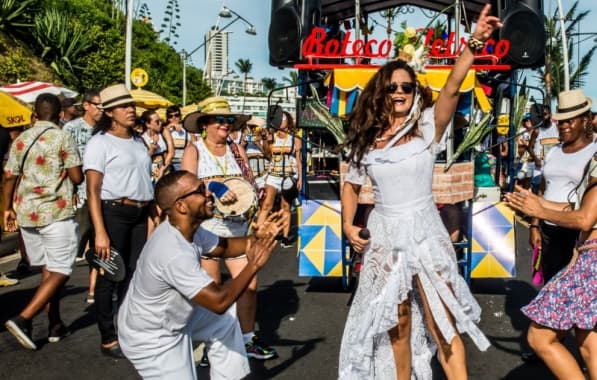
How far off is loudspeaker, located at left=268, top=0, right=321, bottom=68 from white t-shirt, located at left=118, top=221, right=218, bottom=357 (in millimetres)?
4357

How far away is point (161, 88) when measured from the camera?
131ft

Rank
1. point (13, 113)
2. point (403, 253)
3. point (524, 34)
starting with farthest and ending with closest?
point (13, 113), point (524, 34), point (403, 253)

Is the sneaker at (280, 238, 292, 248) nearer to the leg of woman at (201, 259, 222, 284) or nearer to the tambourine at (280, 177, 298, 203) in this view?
the tambourine at (280, 177, 298, 203)

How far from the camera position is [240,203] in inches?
177

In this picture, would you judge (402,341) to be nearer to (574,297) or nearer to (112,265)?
(574,297)

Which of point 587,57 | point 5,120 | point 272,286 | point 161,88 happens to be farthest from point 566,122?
point 161,88

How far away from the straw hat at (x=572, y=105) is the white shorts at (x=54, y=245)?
144 inches

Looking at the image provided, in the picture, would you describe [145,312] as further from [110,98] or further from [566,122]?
[566,122]

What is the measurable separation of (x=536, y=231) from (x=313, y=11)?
12.9ft

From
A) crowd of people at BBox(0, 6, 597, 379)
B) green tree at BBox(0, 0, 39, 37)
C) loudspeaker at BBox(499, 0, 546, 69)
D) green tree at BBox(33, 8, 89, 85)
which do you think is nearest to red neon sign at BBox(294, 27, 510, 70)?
loudspeaker at BBox(499, 0, 546, 69)

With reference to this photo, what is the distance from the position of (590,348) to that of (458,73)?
151 cm

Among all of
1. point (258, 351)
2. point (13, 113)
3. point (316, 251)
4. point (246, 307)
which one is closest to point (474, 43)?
point (246, 307)

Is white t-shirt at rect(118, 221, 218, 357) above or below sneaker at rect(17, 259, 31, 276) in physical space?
above

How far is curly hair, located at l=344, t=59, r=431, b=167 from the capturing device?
3.49 meters
